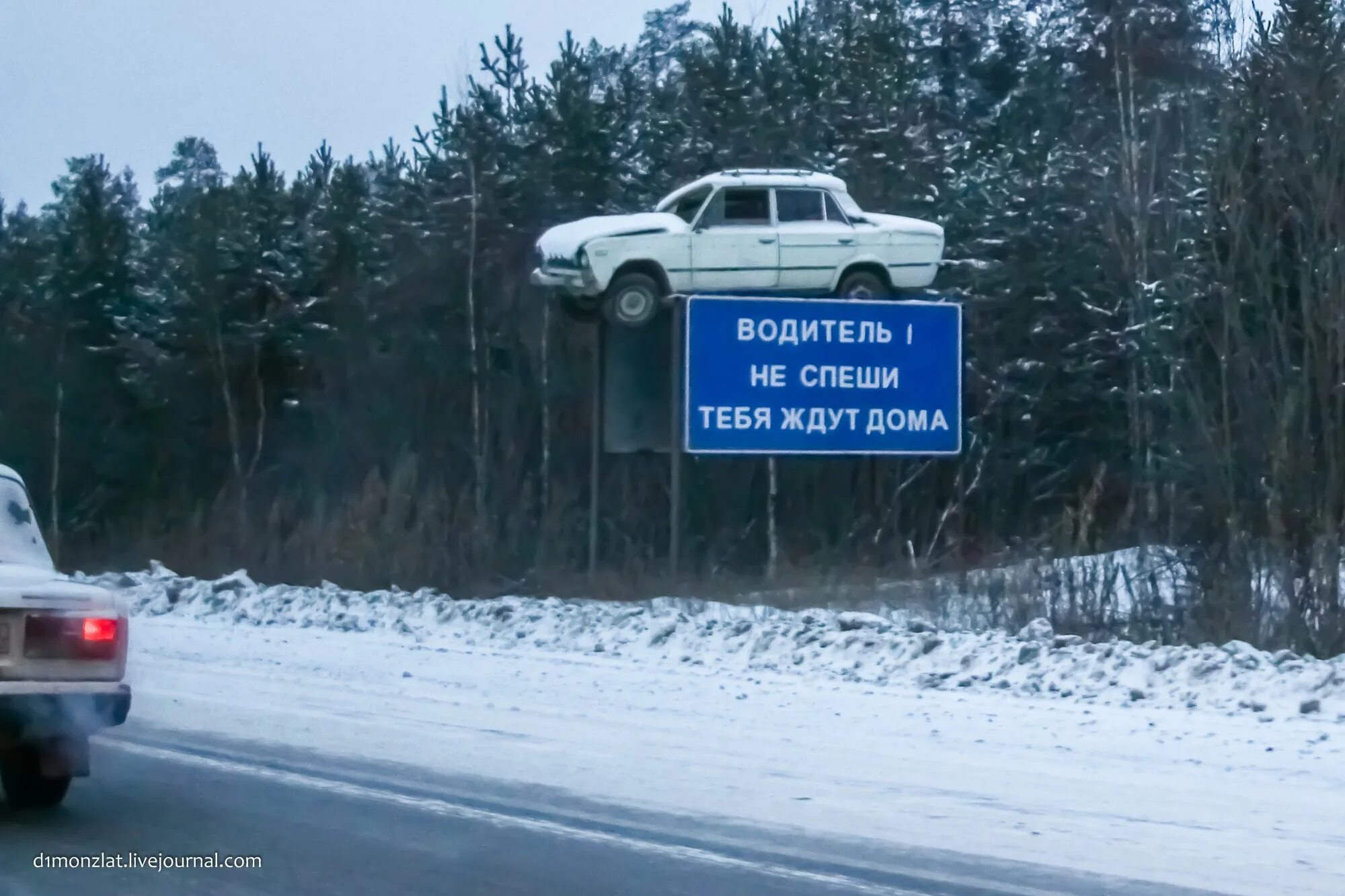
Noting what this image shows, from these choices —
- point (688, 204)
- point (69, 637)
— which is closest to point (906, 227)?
point (688, 204)

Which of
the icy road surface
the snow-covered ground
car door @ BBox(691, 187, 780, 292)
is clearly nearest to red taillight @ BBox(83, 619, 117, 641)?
the icy road surface

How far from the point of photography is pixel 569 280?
67.7ft

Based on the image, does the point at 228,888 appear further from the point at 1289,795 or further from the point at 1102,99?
the point at 1102,99

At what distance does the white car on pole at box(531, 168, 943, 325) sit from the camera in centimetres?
2050

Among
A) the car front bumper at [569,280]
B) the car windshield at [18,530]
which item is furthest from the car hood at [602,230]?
the car windshield at [18,530]

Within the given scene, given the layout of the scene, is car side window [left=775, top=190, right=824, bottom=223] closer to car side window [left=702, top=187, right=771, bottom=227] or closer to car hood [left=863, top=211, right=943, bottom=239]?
car side window [left=702, top=187, right=771, bottom=227]

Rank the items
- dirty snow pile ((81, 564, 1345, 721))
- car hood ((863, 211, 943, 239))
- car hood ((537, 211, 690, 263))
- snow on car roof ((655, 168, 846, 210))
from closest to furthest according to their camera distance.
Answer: dirty snow pile ((81, 564, 1345, 721))
car hood ((537, 211, 690, 263))
snow on car roof ((655, 168, 846, 210))
car hood ((863, 211, 943, 239))

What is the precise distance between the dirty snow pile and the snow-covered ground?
0.03 m

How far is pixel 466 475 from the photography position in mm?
43375

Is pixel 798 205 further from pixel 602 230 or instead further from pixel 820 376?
pixel 602 230

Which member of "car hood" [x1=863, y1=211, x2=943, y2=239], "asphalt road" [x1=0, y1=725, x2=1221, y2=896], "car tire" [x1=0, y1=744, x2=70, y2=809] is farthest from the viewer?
"car hood" [x1=863, y1=211, x2=943, y2=239]

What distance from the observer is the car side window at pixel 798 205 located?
20938 millimetres

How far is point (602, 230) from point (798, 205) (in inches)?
95.9

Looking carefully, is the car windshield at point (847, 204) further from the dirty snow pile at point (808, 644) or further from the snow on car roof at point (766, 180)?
the dirty snow pile at point (808, 644)
